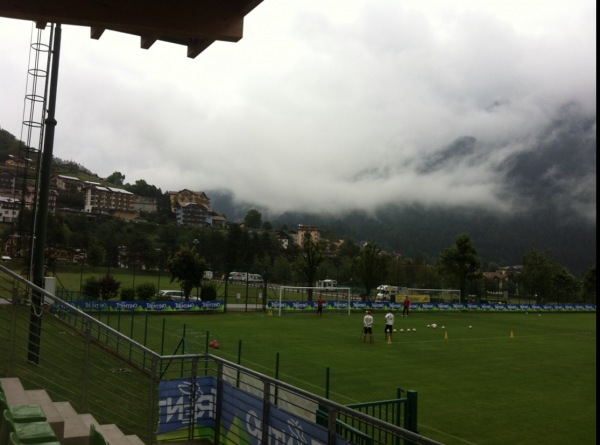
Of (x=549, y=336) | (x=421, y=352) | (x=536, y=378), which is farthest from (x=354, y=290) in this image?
(x=536, y=378)

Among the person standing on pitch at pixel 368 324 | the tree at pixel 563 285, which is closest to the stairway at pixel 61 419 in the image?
the person standing on pitch at pixel 368 324

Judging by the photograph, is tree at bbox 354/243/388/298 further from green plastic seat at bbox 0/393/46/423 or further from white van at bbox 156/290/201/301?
green plastic seat at bbox 0/393/46/423

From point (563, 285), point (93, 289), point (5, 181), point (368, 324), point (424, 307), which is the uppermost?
point (5, 181)

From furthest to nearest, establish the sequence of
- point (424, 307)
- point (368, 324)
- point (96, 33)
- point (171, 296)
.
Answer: point (424, 307) → point (171, 296) → point (368, 324) → point (96, 33)

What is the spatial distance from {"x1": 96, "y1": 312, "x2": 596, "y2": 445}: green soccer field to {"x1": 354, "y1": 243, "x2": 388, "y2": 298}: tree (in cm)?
2643

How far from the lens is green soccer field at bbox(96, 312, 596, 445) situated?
43.8 feet

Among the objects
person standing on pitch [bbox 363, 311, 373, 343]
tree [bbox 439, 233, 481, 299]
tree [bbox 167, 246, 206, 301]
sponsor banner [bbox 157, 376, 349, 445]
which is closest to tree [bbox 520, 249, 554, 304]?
tree [bbox 439, 233, 481, 299]

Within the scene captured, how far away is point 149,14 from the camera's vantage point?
169 inches

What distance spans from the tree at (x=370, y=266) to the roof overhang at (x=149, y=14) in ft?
201

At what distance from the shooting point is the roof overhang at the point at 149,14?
4137 mm

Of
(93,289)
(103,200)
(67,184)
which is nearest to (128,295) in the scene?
(93,289)

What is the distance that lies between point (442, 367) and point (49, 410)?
57.1ft

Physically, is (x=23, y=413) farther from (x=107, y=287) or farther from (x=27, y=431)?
(x=107, y=287)

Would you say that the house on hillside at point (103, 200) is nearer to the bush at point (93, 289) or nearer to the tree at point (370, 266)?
the tree at point (370, 266)
